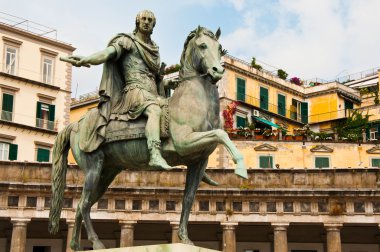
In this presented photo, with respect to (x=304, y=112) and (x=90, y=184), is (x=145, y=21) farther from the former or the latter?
(x=304, y=112)

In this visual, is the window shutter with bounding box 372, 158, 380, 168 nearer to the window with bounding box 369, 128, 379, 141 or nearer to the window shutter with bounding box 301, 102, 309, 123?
the window with bounding box 369, 128, 379, 141

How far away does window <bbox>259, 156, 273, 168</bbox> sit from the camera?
53.6m

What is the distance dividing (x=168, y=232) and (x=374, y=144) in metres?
16.7

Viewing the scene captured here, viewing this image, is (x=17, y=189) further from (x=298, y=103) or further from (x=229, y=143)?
(x=229, y=143)

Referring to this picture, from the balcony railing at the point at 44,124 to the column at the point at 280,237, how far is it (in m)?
18.3

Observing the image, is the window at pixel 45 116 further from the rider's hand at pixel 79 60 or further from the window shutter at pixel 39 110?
the rider's hand at pixel 79 60

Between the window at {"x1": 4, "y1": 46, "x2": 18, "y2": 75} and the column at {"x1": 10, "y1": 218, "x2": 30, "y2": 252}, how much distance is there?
13.6 metres

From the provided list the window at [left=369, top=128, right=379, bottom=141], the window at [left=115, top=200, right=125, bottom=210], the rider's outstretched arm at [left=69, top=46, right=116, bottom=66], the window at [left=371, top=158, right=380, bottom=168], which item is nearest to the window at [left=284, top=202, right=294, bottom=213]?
the window at [left=115, top=200, right=125, bottom=210]

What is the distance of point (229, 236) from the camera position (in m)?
44.7

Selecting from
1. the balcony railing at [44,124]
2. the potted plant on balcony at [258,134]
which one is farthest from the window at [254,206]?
the balcony railing at [44,124]

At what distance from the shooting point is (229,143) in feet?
38.6

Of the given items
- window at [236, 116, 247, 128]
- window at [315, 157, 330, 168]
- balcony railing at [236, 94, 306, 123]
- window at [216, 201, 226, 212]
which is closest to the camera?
window at [216, 201, 226, 212]

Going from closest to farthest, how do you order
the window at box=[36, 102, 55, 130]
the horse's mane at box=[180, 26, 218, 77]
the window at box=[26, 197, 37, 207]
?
the horse's mane at box=[180, 26, 218, 77]
the window at box=[26, 197, 37, 207]
the window at box=[36, 102, 55, 130]

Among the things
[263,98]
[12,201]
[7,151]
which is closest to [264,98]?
[263,98]
